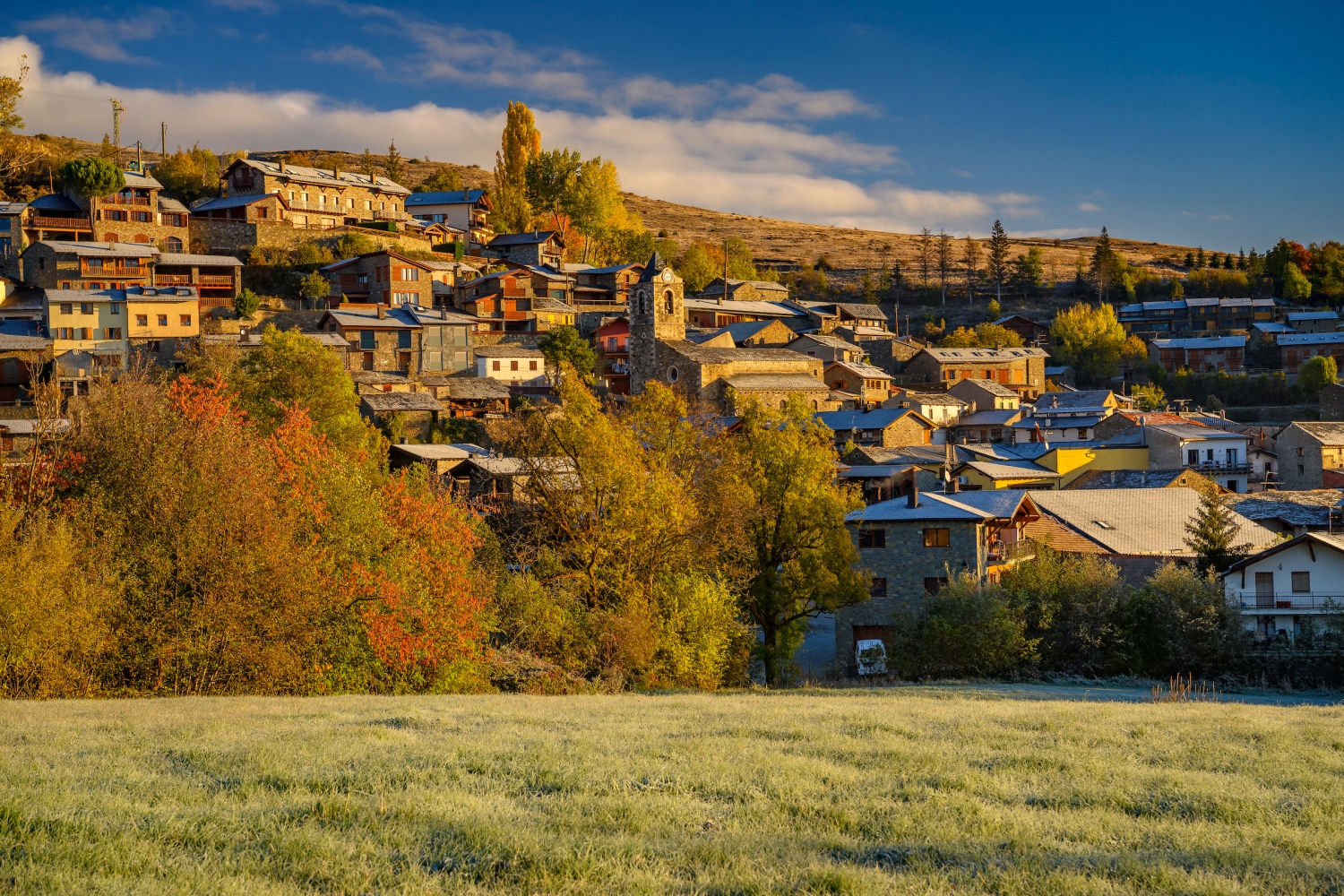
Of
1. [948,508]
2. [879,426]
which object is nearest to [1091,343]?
[879,426]

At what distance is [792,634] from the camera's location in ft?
121

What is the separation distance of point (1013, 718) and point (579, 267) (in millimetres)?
79500

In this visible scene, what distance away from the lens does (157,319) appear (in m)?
66.8

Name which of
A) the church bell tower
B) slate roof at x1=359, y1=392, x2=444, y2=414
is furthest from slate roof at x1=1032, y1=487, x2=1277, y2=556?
slate roof at x1=359, y1=392, x2=444, y2=414

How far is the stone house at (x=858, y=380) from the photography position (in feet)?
271

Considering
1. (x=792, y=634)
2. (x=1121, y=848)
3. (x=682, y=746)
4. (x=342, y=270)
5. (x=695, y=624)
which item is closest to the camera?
(x=1121, y=848)

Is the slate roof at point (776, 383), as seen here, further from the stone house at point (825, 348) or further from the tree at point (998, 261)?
the tree at point (998, 261)

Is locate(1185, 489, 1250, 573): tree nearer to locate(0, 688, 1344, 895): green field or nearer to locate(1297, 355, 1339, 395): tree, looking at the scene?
locate(0, 688, 1344, 895): green field

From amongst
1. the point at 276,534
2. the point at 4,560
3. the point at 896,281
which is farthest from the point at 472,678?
the point at 896,281

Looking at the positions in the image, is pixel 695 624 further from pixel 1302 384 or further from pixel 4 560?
pixel 1302 384

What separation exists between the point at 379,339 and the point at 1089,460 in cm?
4573

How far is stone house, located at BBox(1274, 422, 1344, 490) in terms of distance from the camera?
6662 centimetres

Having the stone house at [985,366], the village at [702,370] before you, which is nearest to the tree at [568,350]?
the village at [702,370]

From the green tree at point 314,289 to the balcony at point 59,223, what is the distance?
1760 centimetres
